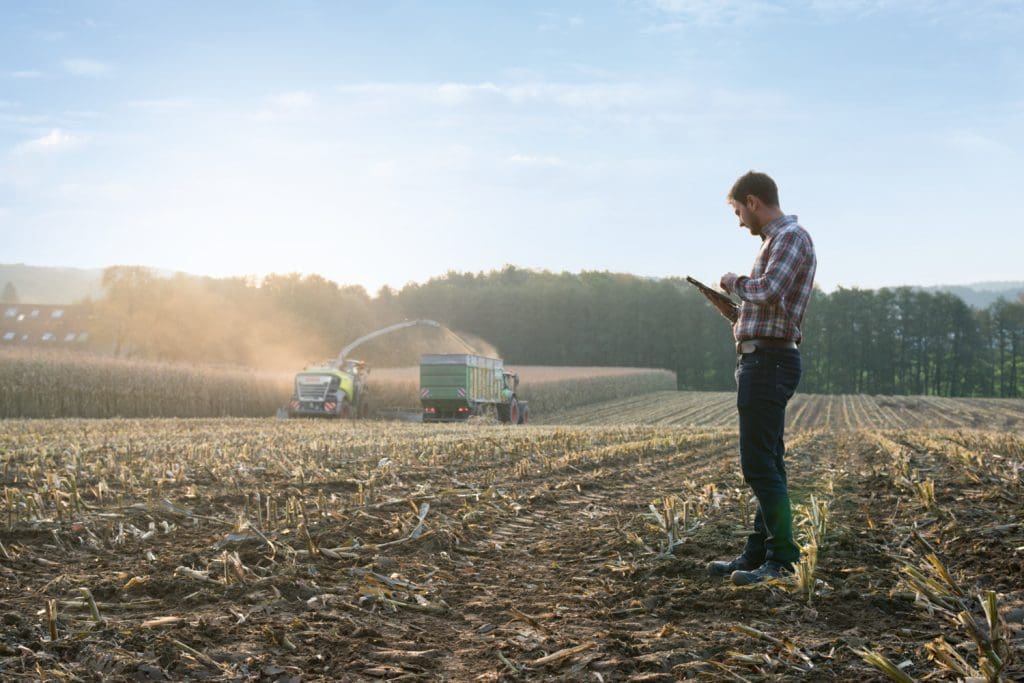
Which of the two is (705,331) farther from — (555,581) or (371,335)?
(555,581)

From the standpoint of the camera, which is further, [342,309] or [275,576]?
[342,309]

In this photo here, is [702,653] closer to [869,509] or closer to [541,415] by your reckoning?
[869,509]

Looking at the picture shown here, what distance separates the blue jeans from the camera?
5.20 meters

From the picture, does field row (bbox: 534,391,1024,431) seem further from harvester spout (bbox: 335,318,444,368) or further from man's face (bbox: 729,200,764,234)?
man's face (bbox: 729,200,764,234)

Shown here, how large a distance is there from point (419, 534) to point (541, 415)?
39.2 meters

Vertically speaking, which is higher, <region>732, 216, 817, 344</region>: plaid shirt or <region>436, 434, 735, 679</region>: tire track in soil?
<region>732, 216, 817, 344</region>: plaid shirt

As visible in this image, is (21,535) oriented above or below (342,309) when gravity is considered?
below

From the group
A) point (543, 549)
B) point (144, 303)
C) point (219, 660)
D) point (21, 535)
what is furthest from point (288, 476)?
point (144, 303)

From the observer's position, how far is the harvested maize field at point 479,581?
12.8 ft

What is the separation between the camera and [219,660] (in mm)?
4012

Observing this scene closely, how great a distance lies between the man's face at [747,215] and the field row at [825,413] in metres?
29.1

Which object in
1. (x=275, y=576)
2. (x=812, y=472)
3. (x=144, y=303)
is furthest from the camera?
(x=144, y=303)

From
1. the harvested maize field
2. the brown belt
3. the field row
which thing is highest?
the brown belt

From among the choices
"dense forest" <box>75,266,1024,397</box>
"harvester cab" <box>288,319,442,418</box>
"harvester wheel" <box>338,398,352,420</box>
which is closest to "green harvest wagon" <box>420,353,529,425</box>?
"harvester wheel" <box>338,398,352,420</box>
